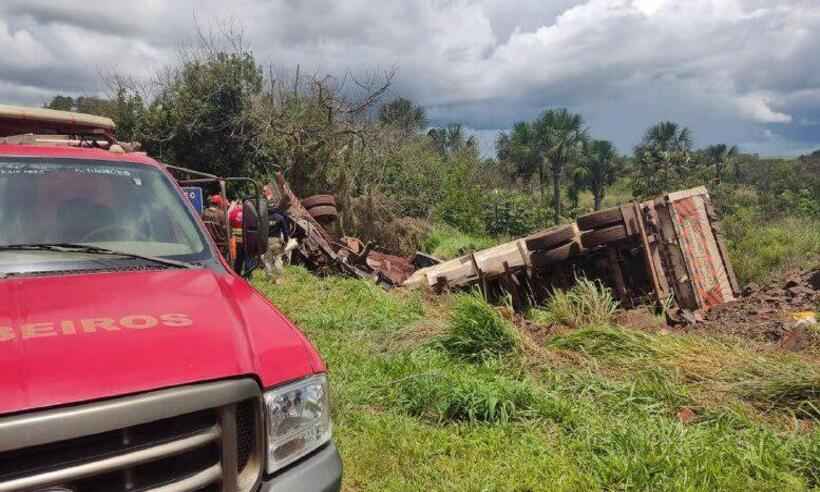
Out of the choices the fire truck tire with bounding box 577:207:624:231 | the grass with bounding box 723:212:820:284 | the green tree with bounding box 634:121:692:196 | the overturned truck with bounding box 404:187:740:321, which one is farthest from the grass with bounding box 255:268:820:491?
the green tree with bounding box 634:121:692:196

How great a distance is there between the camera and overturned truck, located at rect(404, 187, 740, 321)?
8.59 m

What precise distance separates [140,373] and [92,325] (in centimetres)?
34

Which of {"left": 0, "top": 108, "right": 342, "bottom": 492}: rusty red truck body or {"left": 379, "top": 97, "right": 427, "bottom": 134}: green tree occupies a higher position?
{"left": 379, "top": 97, "right": 427, "bottom": 134}: green tree

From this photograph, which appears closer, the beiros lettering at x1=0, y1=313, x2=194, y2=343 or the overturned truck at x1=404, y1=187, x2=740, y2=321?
the beiros lettering at x1=0, y1=313, x2=194, y2=343

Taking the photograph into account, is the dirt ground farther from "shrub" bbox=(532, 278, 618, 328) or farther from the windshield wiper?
the windshield wiper

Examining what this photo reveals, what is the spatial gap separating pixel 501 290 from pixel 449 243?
11024mm

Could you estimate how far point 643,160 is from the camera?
40500 mm

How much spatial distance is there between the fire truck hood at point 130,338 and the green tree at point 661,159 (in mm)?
35381

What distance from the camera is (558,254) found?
351 inches

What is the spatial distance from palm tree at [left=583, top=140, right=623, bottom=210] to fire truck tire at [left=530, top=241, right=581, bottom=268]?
121 ft

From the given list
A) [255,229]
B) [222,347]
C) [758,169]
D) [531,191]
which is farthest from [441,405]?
[758,169]

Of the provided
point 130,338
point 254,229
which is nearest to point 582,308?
point 254,229

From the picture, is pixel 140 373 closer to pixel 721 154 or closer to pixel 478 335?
pixel 478 335

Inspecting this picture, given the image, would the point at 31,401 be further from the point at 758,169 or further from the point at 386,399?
the point at 758,169
